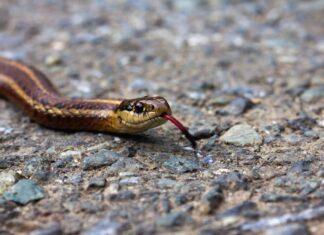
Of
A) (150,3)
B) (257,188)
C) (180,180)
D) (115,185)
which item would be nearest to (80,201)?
(115,185)

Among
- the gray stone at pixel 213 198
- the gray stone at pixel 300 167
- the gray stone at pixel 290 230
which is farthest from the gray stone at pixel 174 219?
the gray stone at pixel 300 167

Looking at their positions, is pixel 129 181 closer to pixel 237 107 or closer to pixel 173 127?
pixel 173 127

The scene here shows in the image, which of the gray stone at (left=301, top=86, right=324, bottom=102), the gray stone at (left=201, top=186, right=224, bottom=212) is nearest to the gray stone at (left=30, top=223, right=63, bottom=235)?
the gray stone at (left=201, top=186, right=224, bottom=212)

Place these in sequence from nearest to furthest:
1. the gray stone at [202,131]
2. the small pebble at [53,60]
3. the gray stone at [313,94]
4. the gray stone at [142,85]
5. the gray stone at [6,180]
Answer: the gray stone at [6,180] → the gray stone at [202,131] → the gray stone at [313,94] → the gray stone at [142,85] → the small pebble at [53,60]

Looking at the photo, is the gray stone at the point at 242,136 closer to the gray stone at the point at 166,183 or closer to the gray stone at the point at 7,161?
the gray stone at the point at 166,183

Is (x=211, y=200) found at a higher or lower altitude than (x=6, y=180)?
lower

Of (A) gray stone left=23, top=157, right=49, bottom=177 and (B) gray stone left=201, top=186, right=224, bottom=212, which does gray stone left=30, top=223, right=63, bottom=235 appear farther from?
(B) gray stone left=201, top=186, right=224, bottom=212

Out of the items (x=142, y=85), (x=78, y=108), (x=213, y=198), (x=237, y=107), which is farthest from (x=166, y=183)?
(x=142, y=85)
